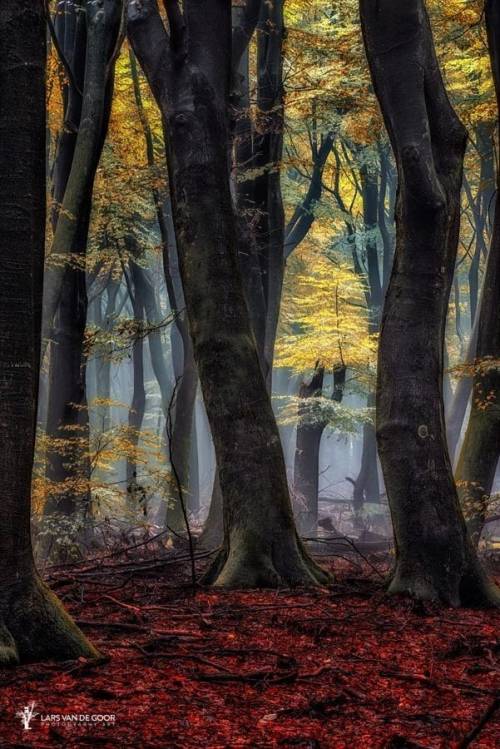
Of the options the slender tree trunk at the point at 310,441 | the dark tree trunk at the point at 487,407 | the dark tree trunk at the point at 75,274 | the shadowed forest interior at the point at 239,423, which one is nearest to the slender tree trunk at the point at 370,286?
the slender tree trunk at the point at 310,441

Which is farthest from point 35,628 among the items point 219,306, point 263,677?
point 219,306

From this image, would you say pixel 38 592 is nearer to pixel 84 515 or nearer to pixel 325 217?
pixel 84 515

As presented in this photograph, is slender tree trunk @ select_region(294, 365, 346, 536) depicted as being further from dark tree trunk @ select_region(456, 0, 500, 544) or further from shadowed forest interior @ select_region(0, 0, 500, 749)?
dark tree trunk @ select_region(456, 0, 500, 544)

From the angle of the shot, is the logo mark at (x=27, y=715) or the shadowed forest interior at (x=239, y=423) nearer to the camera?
the logo mark at (x=27, y=715)

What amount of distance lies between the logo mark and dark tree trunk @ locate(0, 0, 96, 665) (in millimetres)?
773

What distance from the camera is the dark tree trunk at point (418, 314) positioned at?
7.74m

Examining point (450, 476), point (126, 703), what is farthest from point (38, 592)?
point (450, 476)

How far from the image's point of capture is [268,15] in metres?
15.8

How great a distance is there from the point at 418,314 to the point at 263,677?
4.45 metres

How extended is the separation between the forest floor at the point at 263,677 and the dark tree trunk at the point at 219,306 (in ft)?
2.27

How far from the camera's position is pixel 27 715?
12.1 feet

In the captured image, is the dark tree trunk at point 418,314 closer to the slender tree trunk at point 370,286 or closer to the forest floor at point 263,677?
the forest floor at point 263,677

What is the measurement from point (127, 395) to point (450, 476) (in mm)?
47860

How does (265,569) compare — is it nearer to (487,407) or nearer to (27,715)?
(27,715)
